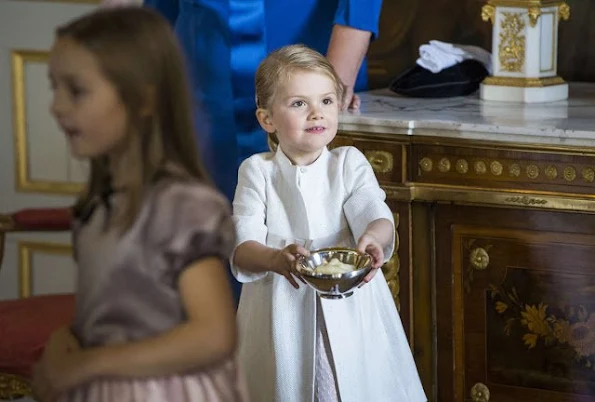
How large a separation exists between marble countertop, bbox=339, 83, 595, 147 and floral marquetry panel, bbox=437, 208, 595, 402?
227 millimetres

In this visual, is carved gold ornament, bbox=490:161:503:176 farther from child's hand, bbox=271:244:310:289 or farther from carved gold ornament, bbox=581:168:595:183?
child's hand, bbox=271:244:310:289

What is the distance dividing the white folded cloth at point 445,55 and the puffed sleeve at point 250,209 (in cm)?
104

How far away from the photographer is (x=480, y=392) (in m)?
3.08

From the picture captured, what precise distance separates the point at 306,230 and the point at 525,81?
1.08 m

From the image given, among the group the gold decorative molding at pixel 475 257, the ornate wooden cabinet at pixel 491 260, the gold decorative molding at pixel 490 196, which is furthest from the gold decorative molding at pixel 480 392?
the gold decorative molding at pixel 490 196

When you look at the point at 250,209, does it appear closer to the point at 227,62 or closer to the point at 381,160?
the point at 227,62

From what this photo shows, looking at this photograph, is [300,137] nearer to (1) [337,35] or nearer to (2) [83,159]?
(1) [337,35]

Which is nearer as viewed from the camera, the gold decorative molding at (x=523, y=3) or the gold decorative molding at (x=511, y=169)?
the gold decorative molding at (x=511, y=169)

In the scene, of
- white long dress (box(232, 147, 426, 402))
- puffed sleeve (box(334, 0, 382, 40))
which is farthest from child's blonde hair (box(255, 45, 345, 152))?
puffed sleeve (box(334, 0, 382, 40))

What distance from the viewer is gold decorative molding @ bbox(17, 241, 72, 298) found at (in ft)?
13.7

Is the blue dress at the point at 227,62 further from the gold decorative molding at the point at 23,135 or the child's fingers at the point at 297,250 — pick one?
the gold decorative molding at the point at 23,135

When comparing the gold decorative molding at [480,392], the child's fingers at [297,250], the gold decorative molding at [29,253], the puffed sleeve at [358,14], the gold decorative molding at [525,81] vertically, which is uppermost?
the puffed sleeve at [358,14]

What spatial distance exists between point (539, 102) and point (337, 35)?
2.00 feet

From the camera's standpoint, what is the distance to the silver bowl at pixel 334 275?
2.03 m
